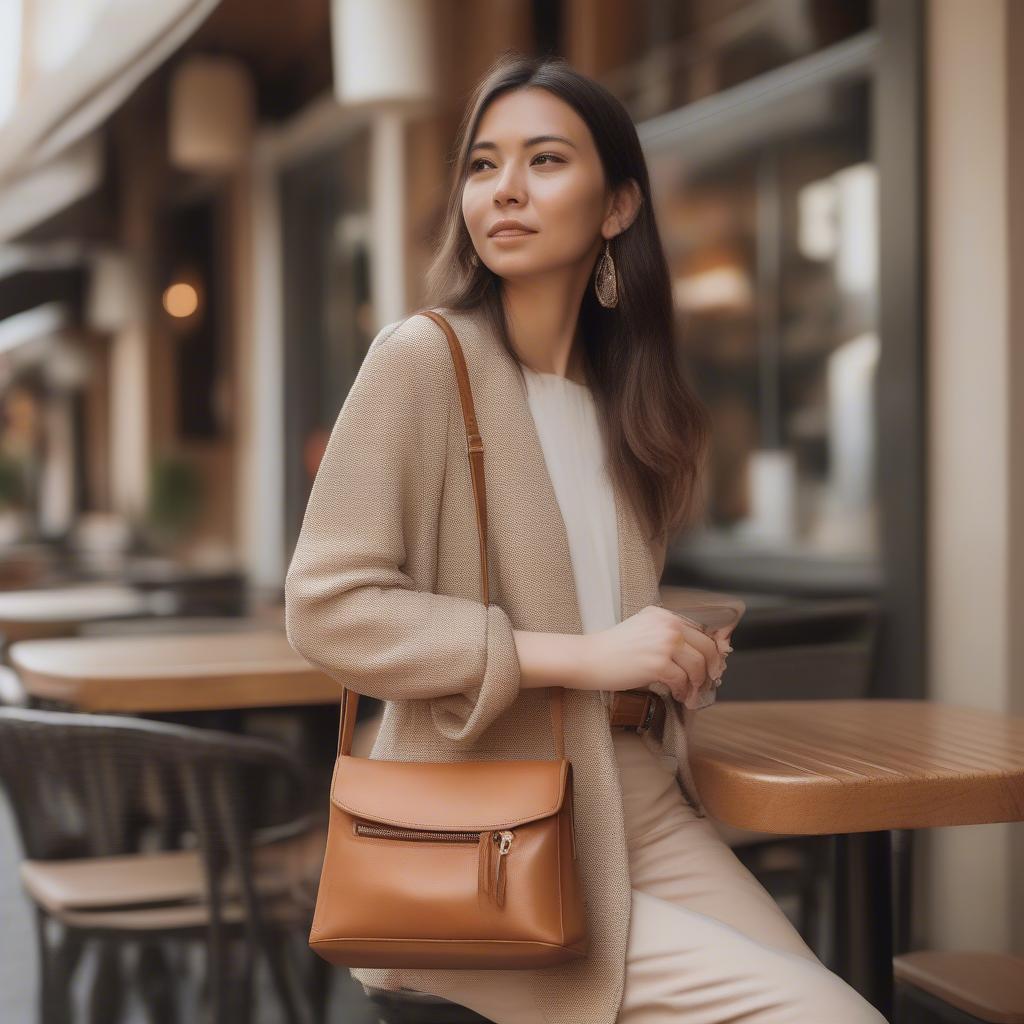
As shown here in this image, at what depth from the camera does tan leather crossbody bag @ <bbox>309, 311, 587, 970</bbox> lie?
54.2 inches

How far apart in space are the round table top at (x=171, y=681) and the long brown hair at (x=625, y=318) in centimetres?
103

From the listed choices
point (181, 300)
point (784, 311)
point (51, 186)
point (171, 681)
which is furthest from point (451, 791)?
point (51, 186)

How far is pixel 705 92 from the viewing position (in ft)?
16.7

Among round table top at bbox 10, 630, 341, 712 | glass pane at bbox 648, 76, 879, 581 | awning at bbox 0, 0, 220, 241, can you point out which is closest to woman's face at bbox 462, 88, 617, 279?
round table top at bbox 10, 630, 341, 712

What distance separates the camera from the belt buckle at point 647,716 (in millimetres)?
1601

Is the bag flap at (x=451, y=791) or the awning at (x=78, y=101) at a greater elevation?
the awning at (x=78, y=101)

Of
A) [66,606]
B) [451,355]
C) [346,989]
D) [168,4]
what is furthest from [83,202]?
[451,355]

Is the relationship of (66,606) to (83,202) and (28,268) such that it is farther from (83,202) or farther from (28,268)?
(28,268)

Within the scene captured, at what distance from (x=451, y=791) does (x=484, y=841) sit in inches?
2.7

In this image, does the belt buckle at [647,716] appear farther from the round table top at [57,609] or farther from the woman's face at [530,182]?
the round table top at [57,609]

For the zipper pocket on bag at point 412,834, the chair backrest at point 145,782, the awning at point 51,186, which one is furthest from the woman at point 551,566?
the awning at point 51,186

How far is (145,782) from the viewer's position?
2.29m

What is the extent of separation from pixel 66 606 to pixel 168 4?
280 centimetres

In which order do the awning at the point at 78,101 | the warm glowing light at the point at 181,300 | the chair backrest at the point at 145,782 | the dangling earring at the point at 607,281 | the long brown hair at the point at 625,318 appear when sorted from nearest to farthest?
the long brown hair at the point at 625,318
the dangling earring at the point at 607,281
the chair backrest at the point at 145,782
the awning at the point at 78,101
the warm glowing light at the point at 181,300
